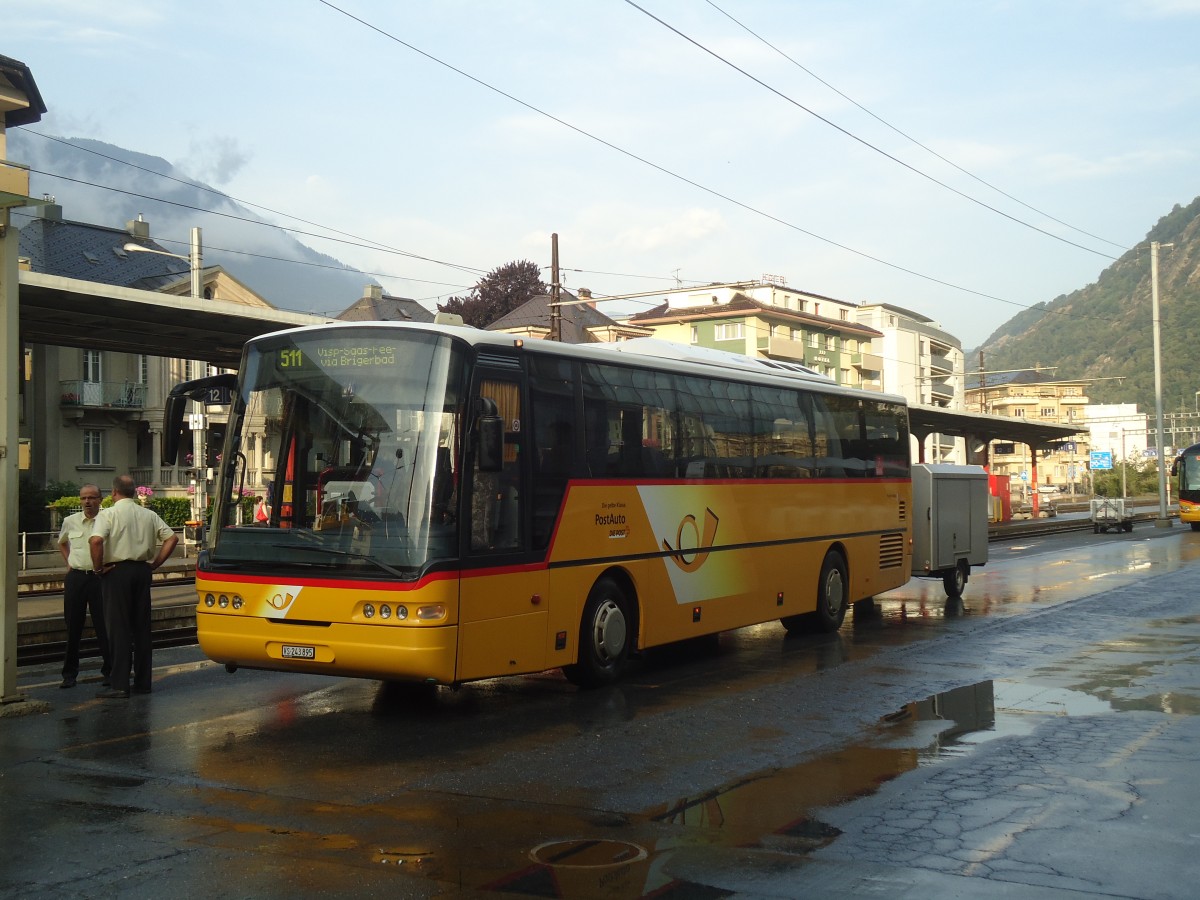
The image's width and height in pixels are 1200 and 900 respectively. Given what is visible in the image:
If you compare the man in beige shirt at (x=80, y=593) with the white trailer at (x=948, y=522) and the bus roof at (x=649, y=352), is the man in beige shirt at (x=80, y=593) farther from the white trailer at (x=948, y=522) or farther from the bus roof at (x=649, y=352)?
the white trailer at (x=948, y=522)

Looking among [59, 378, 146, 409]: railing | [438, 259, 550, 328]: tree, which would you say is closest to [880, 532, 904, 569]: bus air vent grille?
[59, 378, 146, 409]: railing

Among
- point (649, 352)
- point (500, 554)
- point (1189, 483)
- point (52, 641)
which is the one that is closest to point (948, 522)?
point (649, 352)

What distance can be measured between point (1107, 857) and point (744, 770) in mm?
2540

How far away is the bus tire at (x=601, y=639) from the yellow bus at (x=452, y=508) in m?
0.02

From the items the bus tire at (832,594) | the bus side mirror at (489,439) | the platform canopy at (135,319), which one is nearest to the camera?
the bus side mirror at (489,439)

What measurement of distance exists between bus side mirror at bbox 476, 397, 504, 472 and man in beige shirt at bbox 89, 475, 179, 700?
10.1 ft

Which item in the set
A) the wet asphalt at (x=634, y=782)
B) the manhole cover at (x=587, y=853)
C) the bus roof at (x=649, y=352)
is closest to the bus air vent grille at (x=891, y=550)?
the bus roof at (x=649, y=352)

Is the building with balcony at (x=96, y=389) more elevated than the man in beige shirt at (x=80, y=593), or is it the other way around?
the building with balcony at (x=96, y=389)

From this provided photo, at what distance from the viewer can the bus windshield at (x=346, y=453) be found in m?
9.72

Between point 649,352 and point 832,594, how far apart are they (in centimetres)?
444

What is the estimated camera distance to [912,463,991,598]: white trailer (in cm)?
2008

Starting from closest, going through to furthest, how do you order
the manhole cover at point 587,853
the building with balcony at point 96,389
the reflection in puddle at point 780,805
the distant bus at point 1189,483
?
1. the reflection in puddle at point 780,805
2. the manhole cover at point 587,853
3. the distant bus at point 1189,483
4. the building with balcony at point 96,389

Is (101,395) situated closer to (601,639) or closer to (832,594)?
(832,594)

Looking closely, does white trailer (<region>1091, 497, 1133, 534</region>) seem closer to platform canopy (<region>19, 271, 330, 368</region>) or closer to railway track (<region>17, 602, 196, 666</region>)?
platform canopy (<region>19, 271, 330, 368</region>)
